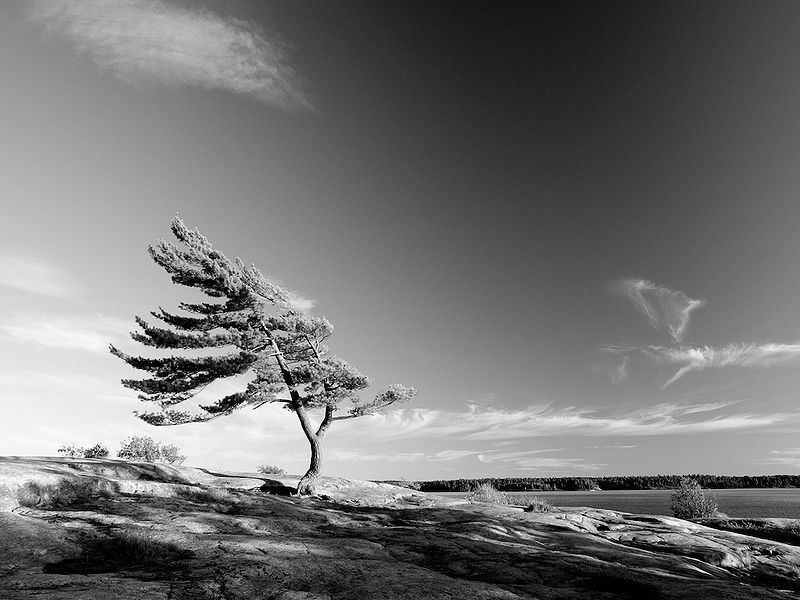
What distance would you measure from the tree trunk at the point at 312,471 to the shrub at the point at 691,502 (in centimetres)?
3782

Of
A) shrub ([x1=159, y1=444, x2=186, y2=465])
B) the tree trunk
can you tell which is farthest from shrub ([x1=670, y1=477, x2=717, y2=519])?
shrub ([x1=159, y1=444, x2=186, y2=465])

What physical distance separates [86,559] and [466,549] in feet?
24.1

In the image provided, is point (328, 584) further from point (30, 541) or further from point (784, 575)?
point (784, 575)

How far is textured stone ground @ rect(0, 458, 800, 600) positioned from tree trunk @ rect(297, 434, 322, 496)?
782 centimetres

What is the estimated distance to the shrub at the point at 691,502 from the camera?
42469mm

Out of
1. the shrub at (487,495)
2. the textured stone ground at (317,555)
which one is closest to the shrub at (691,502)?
the shrub at (487,495)

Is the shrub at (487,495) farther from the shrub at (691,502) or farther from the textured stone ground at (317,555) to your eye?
the shrub at (691,502)

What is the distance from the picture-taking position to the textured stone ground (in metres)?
5.70

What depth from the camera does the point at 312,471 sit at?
24578 millimetres

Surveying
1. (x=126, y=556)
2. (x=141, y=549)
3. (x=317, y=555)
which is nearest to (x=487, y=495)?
(x=317, y=555)

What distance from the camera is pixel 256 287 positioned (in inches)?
1033

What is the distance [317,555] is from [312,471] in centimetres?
1837

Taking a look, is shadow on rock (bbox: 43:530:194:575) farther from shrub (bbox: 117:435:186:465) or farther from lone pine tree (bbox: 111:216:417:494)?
shrub (bbox: 117:435:186:465)

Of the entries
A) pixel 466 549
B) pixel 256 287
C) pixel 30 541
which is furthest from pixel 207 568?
pixel 256 287
